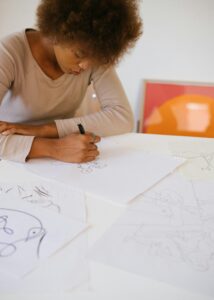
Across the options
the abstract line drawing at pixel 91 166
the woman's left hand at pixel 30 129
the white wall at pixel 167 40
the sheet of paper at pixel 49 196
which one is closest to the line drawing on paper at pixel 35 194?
the sheet of paper at pixel 49 196

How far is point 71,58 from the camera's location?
35.6 inches

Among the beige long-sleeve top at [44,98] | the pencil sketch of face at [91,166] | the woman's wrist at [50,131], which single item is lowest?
the pencil sketch of face at [91,166]

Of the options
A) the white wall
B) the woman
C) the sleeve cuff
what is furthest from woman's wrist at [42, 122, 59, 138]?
the white wall

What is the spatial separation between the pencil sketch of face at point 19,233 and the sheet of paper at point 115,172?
0.56 feet

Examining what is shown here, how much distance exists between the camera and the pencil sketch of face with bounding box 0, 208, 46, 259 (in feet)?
1.78

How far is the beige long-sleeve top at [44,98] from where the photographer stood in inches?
37.5

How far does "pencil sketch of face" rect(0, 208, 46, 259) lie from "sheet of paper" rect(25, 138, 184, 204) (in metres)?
0.17

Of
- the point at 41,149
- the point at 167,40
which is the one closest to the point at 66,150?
the point at 41,149

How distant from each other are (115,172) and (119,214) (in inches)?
7.8

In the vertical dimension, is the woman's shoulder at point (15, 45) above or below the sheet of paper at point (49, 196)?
above

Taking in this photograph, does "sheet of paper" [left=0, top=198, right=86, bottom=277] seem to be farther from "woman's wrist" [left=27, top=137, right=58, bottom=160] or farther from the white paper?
"woman's wrist" [left=27, top=137, right=58, bottom=160]

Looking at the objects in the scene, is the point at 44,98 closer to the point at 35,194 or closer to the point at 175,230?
the point at 35,194

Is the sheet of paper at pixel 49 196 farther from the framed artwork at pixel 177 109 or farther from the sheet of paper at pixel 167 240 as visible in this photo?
the framed artwork at pixel 177 109

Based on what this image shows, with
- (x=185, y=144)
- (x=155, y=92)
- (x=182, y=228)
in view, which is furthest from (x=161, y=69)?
(x=182, y=228)
